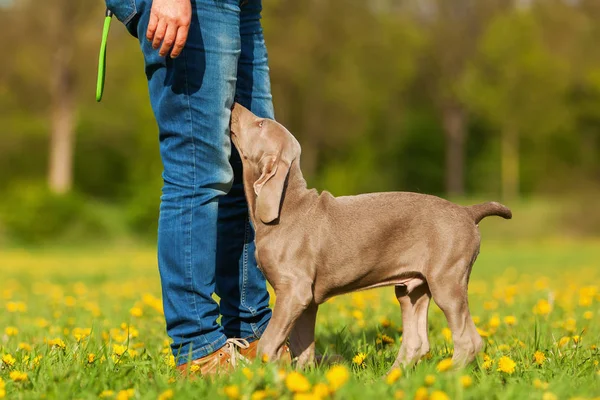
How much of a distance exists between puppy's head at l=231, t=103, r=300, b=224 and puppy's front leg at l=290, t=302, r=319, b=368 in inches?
22.1

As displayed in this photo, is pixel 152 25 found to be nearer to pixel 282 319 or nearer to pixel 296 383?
pixel 282 319

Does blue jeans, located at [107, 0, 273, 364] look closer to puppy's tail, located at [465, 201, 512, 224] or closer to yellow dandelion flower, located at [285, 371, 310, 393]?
yellow dandelion flower, located at [285, 371, 310, 393]

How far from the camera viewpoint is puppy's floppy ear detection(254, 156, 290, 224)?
309cm

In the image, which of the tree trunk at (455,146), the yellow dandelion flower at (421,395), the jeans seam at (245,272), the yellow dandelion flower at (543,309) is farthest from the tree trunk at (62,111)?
the yellow dandelion flower at (421,395)

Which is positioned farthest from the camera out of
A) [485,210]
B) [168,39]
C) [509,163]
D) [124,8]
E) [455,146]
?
[455,146]

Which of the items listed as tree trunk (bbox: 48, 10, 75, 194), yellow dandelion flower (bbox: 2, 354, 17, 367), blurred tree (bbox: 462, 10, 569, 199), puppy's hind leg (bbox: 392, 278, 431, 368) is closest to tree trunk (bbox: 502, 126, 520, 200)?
blurred tree (bbox: 462, 10, 569, 199)

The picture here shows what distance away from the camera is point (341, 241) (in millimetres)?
3174

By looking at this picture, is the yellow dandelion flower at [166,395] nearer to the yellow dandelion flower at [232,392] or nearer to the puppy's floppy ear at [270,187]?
the yellow dandelion flower at [232,392]

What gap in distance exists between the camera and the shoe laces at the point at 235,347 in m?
3.17

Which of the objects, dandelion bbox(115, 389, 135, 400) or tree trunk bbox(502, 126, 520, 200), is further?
tree trunk bbox(502, 126, 520, 200)

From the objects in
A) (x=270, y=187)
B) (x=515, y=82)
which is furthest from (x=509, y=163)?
(x=270, y=187)

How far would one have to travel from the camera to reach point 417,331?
11.5 feet

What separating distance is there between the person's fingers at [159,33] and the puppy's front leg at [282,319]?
1.15m

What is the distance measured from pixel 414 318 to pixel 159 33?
177cm
